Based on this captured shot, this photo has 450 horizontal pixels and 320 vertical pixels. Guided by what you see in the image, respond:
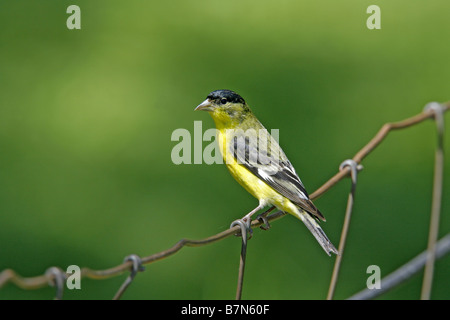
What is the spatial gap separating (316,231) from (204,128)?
62.8 inches

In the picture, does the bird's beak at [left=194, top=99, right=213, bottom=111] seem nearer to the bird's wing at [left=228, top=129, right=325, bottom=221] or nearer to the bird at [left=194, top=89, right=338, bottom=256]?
the bird at [left=194, top=89, right=338, bottom=256]

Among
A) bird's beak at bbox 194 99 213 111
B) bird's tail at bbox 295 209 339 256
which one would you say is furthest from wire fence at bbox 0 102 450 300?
bird's beak at bbox 194 99 213 111

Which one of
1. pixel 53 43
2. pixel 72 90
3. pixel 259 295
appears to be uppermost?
pixel 53 43

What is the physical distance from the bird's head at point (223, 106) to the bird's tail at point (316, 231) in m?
0.66

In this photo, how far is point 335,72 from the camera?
15.7ft

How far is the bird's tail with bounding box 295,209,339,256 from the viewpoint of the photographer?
8.61 feet

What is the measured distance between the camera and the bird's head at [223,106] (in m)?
3.17

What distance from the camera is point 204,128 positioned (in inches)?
163

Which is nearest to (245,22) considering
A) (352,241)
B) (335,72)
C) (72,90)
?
(335,72)

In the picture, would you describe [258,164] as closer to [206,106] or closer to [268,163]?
[268,163]

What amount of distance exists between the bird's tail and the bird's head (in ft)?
2.16

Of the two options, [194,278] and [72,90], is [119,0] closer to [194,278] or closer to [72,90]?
[72,90]

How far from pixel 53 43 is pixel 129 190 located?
55.6 inches
